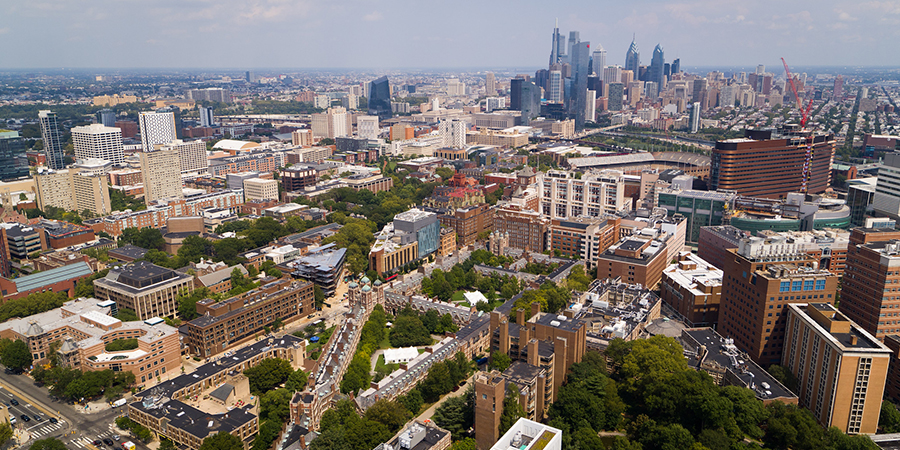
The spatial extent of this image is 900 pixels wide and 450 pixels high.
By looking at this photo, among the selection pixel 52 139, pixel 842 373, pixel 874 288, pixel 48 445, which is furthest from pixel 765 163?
pixel 52 139

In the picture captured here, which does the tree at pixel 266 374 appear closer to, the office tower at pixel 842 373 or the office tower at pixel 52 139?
the office tower at pixel 842 373

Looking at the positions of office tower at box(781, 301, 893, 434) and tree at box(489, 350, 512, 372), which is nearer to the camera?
office tower at box(781, 301, 893, 434)

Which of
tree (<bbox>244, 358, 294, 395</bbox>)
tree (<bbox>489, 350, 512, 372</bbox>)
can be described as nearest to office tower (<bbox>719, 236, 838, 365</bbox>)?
tree (<bbox>489, 350, 512, 372</bbox>)

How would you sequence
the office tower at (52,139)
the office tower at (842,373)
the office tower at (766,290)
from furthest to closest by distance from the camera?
the office tower at (52,139), the office tower at (766,290), the office tower at (842,373)

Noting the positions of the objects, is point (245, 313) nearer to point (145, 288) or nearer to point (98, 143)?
point (145, 288)

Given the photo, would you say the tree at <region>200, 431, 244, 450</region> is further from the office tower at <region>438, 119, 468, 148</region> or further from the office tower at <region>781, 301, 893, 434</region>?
the office tower at <region>438, 119, 468, 148</region>

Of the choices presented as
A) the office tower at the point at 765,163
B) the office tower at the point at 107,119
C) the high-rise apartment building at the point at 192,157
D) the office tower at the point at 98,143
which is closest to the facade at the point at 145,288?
the high-rise apartment building at the point at 192,157
